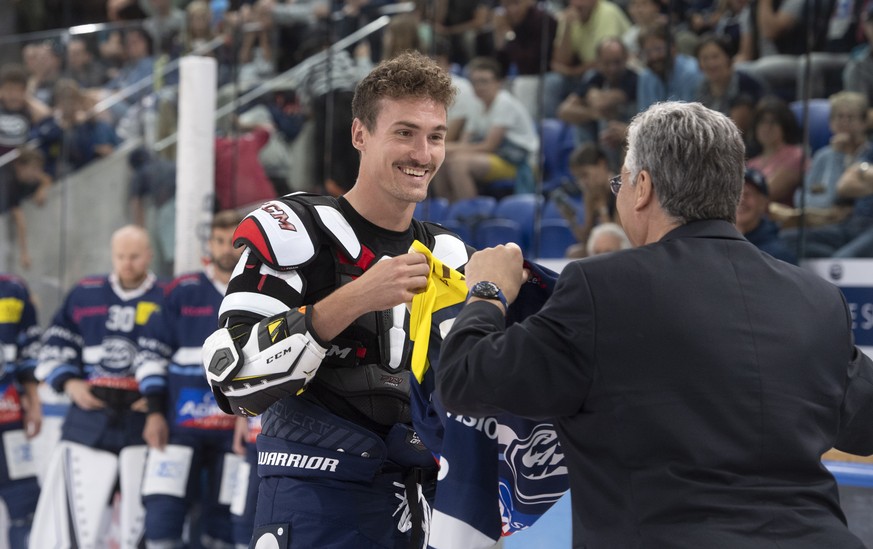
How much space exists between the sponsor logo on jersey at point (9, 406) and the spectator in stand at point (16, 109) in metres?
3.16

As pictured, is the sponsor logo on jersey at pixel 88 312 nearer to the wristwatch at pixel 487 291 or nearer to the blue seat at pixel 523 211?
the blue seat at pixel 523 211

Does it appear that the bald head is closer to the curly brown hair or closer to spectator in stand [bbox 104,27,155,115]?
spectator in stand [bbox 104,27,155,115]

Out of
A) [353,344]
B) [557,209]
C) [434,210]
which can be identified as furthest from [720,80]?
[353,344]

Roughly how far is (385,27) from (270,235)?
5434 millimetres

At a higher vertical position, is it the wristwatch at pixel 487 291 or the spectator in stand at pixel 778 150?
the spectator in stand at pixel 778 150

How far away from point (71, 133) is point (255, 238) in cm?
741

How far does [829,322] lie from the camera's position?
210cm

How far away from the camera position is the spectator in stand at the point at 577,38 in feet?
21.8

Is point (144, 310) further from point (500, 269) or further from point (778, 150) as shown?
point (500, 269)

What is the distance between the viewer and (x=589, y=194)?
6629 mm

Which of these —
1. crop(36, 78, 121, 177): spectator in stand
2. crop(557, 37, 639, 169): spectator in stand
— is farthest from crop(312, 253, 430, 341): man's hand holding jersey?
crop(36, 78, 121, 177): spectator in stand

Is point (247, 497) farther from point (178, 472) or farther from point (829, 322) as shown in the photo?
point (829, 322)

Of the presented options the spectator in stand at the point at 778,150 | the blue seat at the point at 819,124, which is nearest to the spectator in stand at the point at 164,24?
the spectator in stand at the point at 778,150

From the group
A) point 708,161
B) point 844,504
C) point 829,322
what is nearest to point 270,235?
point 708,161
